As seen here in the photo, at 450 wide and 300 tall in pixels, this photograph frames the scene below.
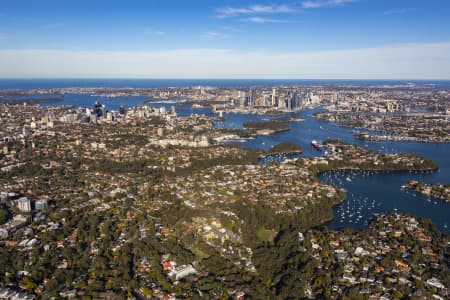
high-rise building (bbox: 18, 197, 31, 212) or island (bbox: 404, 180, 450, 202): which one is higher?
high-rise building (bbox: 18, 197, 31, 212)

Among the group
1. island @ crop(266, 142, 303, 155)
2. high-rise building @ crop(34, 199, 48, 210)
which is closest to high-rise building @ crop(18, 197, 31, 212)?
high-rise building @ crop(34, 199, 48, 210)

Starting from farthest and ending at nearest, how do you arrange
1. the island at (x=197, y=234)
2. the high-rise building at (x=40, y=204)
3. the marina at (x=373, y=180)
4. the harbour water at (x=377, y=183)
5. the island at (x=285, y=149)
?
the island at (x=285, y=149)
the marina at (x=373, y=180)
the harbour water at (x=377, y=183)
the high-rise building at (x=40, y=204)
the island at (x=197, y=234)

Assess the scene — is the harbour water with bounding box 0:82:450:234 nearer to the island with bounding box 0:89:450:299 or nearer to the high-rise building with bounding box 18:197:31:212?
the island with bounding box 0:89:450:299

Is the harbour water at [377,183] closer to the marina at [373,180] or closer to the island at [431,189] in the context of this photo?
the marina at [373,180]

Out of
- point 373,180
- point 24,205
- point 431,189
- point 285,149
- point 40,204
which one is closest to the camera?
point 24,205

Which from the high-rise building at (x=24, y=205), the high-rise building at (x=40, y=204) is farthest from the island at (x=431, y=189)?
the high-rise building at (x=24, y=205)

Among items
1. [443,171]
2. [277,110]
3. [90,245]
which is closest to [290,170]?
[443,171]

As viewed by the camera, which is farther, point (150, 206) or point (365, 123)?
point (365, 123)

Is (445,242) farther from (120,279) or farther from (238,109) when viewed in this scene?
(238,109)

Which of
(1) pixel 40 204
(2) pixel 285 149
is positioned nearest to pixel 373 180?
(2) pixel 285 149

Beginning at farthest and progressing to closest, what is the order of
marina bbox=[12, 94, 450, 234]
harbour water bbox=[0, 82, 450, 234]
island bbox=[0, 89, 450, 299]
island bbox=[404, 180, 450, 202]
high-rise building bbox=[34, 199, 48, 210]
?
1. island bbox=[404, 180, 450, 202]
2. marina bbox=[12, 94, 450, 234]
3. harbour water bbox=[0, 82, 450, 234]
4. high-rise building bbox=[34, 199, 48, 210]
5. island bbox=[0, 89, 450, 299]

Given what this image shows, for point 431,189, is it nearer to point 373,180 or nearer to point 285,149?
point 373,180
